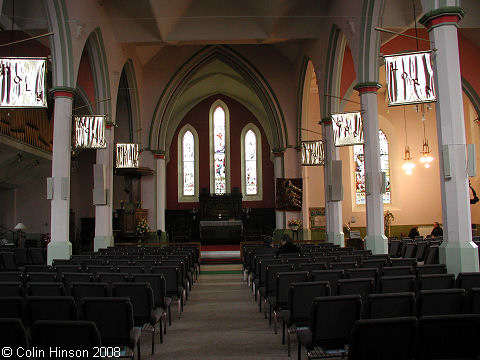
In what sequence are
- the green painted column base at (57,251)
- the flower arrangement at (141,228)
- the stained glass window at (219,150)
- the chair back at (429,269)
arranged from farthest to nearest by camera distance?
the stained glass window at (219,150) → the flower arrangement at (141,228) → the green painted column base at (57,251) → the chair back at (429,269)

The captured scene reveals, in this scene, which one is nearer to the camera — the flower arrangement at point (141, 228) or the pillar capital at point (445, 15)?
the pillar capital at point (445, 15)

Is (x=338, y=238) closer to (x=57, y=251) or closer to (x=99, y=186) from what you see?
(x=99, y=186)

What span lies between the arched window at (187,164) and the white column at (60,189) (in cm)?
1706

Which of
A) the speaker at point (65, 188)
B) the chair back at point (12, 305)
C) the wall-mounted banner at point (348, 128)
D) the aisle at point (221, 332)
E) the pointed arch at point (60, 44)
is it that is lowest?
the aisle at point (221, 332)

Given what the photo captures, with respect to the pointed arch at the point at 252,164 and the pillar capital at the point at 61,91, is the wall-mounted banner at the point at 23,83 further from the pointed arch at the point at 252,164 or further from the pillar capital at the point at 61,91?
the pointed arch at the point at 252,164

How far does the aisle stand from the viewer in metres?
5.30

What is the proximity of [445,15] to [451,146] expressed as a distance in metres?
2.50

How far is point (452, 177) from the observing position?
8.01m

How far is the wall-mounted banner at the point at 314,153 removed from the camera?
17516 millimetres

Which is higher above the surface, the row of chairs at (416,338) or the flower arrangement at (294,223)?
the flower arrangement at (294,223)

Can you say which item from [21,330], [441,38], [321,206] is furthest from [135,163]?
[21,330]

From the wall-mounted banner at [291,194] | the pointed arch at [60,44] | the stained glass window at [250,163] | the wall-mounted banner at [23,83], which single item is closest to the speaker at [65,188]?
the pointed arch at [60,44]

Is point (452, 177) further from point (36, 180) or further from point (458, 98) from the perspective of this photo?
point (36, 180)

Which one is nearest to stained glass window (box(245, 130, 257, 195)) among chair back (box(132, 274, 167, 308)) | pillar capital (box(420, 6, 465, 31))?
pillar capital (box(420, 6, 465, 31))
